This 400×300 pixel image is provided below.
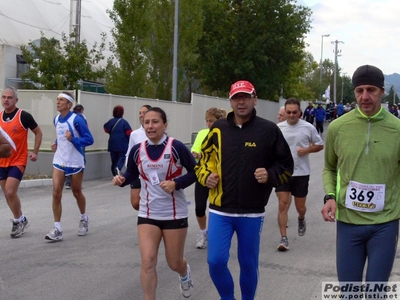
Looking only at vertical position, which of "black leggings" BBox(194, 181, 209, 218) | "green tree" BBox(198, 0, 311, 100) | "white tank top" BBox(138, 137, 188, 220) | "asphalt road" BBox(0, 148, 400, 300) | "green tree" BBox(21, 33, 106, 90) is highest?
"green tree" BBox(198, 0, 311, 100)

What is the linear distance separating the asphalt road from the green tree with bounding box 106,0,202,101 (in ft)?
49.5

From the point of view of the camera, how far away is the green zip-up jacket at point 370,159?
14.6ft

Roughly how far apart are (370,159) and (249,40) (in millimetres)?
38910

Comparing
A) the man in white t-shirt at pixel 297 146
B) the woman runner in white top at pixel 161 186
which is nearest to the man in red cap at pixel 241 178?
the woman runner in white top at pixel 161 186

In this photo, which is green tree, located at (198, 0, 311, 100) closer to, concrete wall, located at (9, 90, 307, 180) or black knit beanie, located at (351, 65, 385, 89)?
concrete wall, located at (9, 90, 307, 180)

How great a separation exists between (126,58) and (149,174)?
2101cm

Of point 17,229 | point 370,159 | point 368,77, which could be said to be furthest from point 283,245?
point 368,77

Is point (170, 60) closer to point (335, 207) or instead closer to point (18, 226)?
point (18, 226)

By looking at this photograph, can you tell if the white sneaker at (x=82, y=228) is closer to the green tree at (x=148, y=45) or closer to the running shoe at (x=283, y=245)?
the running shoe at (x=283, y=245)

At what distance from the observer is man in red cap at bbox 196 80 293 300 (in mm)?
5359

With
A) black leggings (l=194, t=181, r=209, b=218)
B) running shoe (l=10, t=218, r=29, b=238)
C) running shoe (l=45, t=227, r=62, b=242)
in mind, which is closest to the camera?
black leggings (l=194, t=181, r=209, b=218)

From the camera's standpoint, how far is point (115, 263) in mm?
7918

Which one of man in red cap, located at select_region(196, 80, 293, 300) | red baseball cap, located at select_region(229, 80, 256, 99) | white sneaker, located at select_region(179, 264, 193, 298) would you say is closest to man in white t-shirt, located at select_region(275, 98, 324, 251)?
white sneaker, located at select_region(179, 264, 193, 298)

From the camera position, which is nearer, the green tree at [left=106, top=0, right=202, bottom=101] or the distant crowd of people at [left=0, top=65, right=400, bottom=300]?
the distant crowd of people at [left=0, top=65, right=400, bottom=300]
